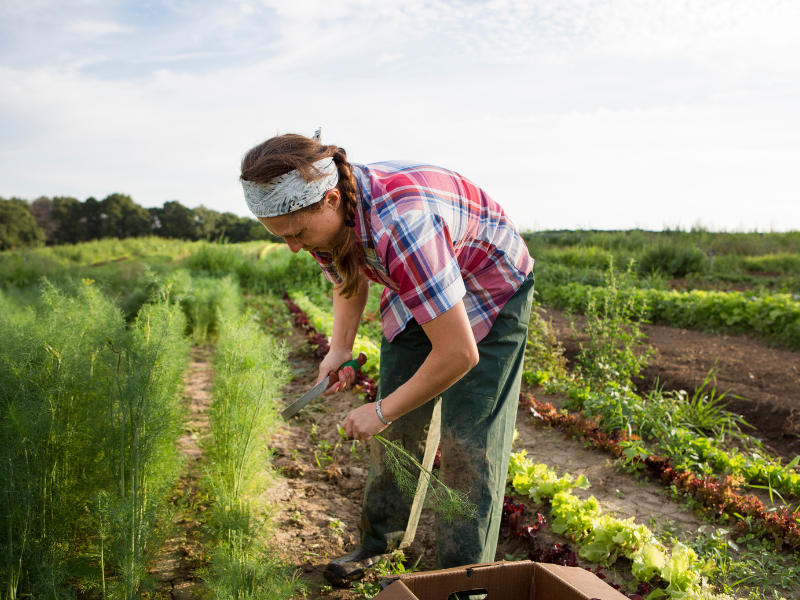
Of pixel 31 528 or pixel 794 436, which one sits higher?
pixel 31 528

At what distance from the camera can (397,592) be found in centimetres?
133

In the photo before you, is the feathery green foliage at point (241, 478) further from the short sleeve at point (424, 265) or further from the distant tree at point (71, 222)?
the distant tree at point (71, 222)

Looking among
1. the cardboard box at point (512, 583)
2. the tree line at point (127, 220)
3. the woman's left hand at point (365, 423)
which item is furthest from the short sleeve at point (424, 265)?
the tree line at point (127, 220)

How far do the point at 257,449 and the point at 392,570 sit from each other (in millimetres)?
844

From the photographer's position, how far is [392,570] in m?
2.35

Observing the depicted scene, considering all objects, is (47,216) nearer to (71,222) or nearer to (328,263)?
(71,222)

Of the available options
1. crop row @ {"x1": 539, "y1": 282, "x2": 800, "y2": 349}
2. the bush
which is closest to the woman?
crop row @ {"x1": 539, "y1": 282, "x2": 800, "y2": 349}

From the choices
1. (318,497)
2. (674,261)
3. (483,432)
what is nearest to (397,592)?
(483,432)

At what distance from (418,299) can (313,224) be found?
40cm

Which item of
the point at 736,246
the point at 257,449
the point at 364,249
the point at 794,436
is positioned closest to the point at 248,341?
the point at 257,449

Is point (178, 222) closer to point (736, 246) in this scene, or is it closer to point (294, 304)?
point (294, 304)

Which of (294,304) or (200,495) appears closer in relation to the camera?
(200,495)

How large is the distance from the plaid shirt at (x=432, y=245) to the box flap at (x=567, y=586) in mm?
764

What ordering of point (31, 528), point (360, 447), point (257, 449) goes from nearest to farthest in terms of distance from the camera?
1. point (31, 528)
2. point (257, 449)
3. point (360, 447)
